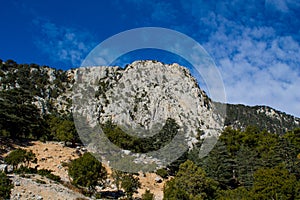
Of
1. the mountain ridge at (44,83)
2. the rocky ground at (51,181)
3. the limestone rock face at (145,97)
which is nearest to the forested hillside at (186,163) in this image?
the rocky ground at (51,181)

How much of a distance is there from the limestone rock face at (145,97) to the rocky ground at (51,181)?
6394 centimetres

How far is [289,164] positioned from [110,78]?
11231cm

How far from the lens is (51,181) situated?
34.7 meters

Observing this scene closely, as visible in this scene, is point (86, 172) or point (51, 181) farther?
point (86, 172)

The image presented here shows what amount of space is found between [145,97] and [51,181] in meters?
109

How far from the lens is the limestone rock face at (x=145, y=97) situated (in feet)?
422

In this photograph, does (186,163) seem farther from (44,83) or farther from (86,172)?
(44,83)

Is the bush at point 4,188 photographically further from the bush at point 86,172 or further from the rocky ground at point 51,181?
the bush at point 86,172

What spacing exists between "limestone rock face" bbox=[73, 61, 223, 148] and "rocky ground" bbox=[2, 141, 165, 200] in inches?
2517

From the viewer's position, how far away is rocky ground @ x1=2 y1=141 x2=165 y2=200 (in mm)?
29078

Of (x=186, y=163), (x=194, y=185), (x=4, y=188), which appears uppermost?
(x=186, y=163)

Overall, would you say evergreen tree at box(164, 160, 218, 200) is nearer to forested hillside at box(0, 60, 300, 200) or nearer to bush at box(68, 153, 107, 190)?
forested hillside at box(0, 60, 300, 200)

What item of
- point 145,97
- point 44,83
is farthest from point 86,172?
point 44,83

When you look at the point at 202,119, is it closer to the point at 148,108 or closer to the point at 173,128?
the point at 148,108
